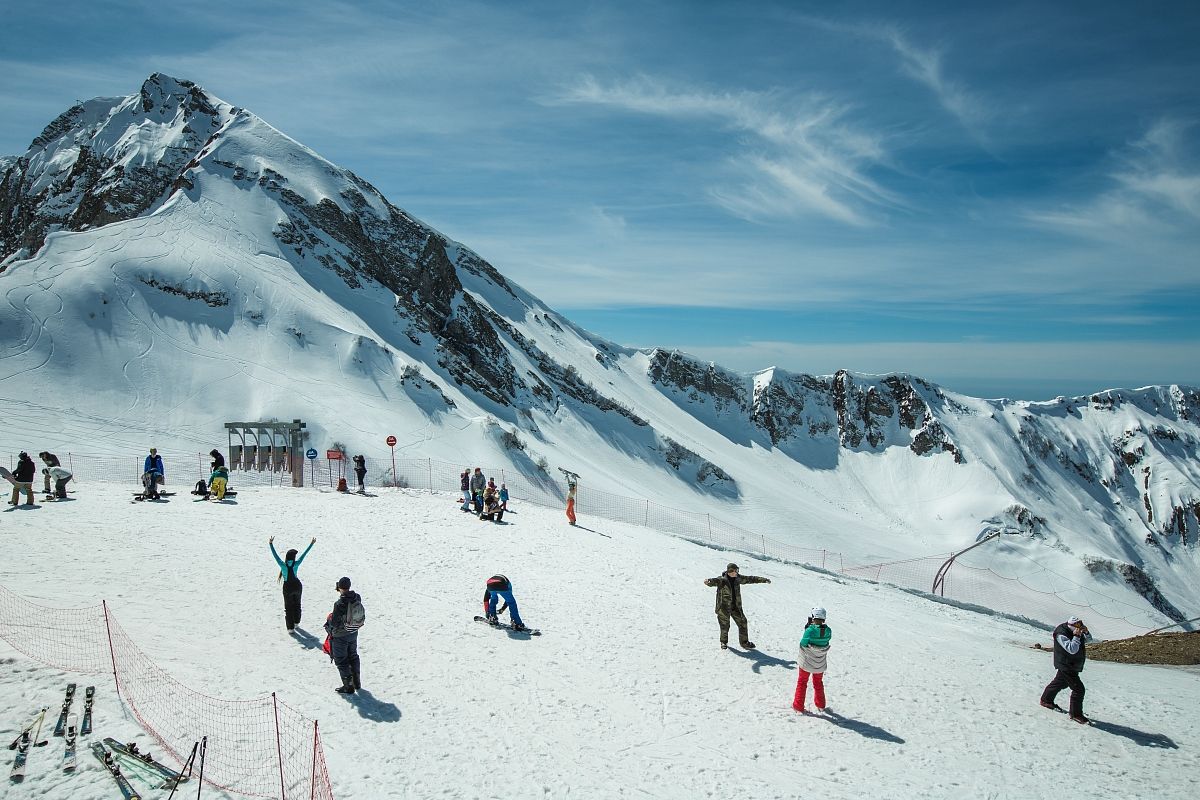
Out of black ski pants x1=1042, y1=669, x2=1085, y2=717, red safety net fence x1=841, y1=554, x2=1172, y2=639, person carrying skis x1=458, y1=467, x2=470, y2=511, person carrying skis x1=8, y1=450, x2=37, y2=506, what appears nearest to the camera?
black ski pants x1=1042, y1=669, x2=1085, y2=717

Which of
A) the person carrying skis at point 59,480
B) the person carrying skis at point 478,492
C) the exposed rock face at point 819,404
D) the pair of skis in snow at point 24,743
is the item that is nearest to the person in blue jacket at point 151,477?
the person carrying skis at point 59,480

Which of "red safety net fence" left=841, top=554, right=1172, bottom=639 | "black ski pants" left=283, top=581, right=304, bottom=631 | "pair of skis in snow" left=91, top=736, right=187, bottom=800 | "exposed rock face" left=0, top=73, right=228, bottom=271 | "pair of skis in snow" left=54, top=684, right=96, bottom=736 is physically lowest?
"red safety net fence" left=841, top=554, right=1172, bottom=639

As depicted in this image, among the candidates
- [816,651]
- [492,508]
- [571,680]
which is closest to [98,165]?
[492,508]

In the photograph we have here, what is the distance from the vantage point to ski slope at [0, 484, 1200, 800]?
8398 mm

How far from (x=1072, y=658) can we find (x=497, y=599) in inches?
385

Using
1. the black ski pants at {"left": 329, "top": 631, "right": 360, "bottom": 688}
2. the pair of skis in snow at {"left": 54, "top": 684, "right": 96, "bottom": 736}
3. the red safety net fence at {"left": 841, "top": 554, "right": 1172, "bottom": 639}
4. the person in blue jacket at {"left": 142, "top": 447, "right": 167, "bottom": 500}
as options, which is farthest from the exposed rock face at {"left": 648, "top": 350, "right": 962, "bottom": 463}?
the pair of skis in snow at {"left": 54, "top": 684, "right": 96, "bottom": 736}

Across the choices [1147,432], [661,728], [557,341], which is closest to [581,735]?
[661,728]

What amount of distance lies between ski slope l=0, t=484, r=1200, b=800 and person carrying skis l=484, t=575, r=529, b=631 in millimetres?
402

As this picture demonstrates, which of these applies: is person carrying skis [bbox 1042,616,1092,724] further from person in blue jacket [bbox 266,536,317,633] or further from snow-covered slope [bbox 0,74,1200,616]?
snow-covered slope [bbox 0,74,1200,616]

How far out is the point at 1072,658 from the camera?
33.4 feet

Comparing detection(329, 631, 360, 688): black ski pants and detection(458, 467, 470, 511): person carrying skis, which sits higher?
detection(458, 467, 470, 511): person carrying skis

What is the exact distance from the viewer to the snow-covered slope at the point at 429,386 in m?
41.5

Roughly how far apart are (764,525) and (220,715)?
60751 millimetres

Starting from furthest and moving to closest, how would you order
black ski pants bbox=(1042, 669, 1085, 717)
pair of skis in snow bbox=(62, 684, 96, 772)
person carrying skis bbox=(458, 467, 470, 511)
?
person carrying skis bbox=(458, 467, 470, 511), black ski pants bbox=(1042, 669, 1085, 717), pair of skis in snow bbox=(62, 684, 96, 772)
